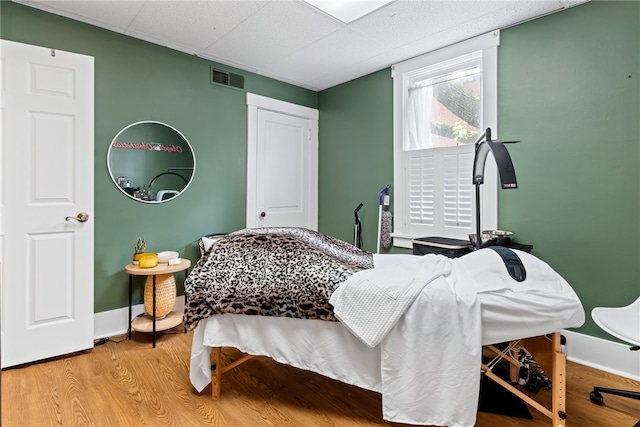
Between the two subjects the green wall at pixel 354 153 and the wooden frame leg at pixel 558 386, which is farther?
the green wall at pixel 354 153

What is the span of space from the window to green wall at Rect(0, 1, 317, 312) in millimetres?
1613

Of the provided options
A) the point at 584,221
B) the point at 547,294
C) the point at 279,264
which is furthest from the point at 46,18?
the point at 584,221

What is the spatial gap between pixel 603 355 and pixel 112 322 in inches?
145

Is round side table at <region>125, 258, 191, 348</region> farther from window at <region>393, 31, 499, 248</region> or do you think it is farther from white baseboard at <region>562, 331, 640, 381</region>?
white baseboard at <region>562, 331, 640, 381</region>

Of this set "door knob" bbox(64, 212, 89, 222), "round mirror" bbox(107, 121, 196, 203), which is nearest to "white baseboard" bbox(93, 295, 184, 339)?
"door knob" bbox(64, 212, 89, 222)

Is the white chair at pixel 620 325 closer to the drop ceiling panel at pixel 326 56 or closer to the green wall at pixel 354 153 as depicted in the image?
the green wall at pixel 354 153

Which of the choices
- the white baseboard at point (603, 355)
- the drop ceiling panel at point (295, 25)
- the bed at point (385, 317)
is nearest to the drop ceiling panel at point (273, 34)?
the drop ceiling panel at point (295, 25)

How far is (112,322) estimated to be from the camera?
311 centimetres

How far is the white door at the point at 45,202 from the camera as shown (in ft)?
8.25

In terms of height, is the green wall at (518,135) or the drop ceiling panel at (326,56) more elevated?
the drop ceiling panel at (326,56)

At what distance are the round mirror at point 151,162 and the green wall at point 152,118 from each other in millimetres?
59

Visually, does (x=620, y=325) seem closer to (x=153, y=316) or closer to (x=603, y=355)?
(x=603, y=355)

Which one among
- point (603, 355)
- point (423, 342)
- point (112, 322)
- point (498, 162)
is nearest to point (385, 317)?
point (423, 342)

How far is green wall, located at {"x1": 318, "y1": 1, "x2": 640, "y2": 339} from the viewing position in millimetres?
2463
